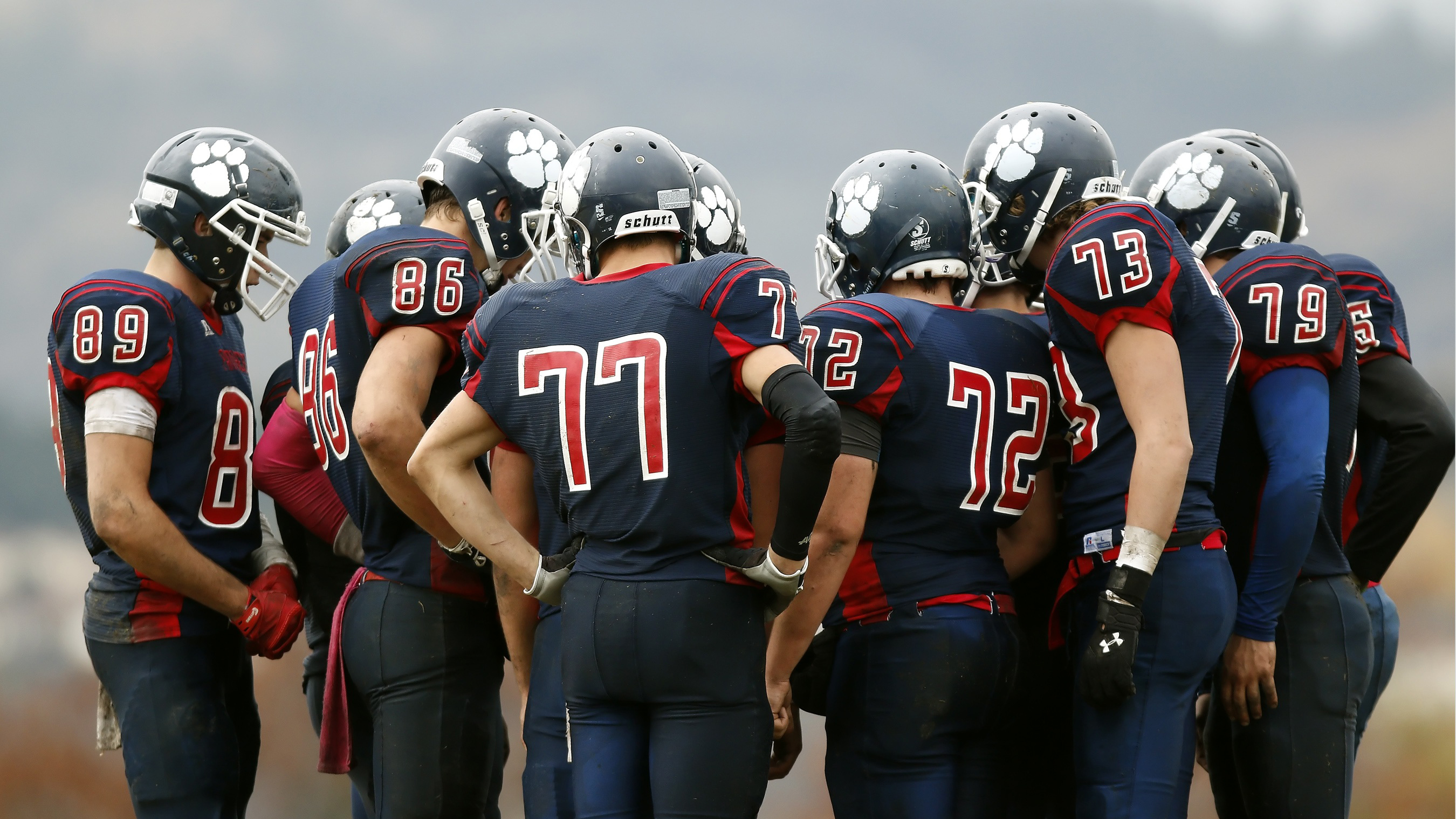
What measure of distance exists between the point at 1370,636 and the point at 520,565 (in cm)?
227

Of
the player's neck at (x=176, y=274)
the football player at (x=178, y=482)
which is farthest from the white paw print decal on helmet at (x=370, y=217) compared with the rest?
the player's neck at (x=176, y=274)

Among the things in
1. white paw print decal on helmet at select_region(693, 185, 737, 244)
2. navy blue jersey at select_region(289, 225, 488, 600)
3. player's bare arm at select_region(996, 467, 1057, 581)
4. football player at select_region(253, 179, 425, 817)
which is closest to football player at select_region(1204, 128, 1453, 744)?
player's bare arm at select_region(996, 467, 1057, 581)

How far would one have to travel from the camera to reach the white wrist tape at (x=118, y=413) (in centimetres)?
348

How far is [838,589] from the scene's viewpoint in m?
3.15

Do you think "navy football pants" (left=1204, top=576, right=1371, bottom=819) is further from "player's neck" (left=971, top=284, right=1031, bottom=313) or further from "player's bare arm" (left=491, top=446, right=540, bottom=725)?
"player's bare arm" (left=491, top=446, right=540, bottom=725)

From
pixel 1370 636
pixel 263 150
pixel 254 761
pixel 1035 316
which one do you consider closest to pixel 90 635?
pixel 254 761

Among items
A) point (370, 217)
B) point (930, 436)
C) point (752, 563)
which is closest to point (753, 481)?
point (752, 563)

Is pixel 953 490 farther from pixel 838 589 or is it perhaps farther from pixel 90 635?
pixel 90 635

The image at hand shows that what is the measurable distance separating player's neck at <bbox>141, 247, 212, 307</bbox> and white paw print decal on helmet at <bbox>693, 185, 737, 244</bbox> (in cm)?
157

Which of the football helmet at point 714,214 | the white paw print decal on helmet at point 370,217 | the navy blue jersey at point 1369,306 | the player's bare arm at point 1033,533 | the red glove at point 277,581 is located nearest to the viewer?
the player's bare arm at point 1033,533

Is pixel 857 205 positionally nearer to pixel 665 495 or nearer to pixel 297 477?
pixel 665 495

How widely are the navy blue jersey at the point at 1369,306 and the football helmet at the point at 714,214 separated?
1.84 m

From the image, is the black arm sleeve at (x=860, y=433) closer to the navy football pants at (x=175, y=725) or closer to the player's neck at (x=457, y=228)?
the player's neck at (x=457, y=228)

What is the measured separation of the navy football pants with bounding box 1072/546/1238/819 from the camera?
2.86 meters
